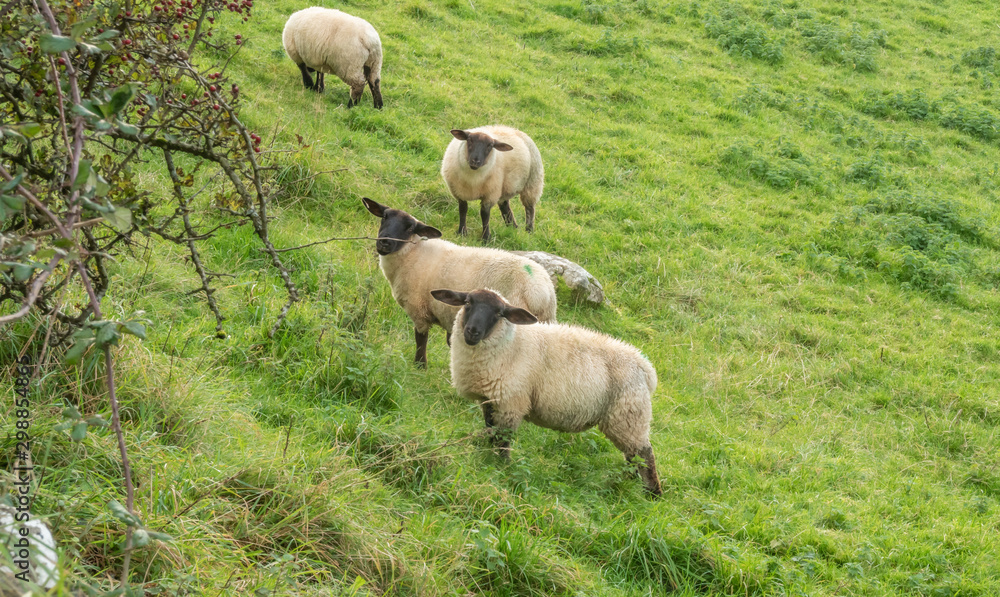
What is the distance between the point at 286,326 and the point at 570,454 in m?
2.30

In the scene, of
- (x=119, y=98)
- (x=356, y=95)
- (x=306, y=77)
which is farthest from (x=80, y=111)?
(x=306, y=77)

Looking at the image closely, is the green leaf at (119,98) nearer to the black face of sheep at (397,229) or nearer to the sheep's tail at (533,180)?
the black face of sheep at (397,229)

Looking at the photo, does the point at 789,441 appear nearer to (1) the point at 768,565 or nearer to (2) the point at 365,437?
(1) the point at 768,565

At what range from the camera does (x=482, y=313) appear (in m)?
5.30

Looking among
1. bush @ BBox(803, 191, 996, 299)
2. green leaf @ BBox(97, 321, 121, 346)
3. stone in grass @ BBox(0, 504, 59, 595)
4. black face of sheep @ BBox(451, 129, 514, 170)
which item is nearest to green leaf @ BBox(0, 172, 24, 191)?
green leaf @ BBox(97, 321, 121, 346)

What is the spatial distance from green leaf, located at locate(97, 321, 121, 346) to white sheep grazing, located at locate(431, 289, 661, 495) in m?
3.68

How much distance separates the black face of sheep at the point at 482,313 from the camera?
5.24m

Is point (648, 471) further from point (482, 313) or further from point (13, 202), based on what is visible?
point (13, 202)

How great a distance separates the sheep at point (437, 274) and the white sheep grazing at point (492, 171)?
6.98 ft

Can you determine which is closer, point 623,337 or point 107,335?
point 107,335

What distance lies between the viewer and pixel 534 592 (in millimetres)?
3631

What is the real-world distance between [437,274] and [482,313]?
1.40 metres

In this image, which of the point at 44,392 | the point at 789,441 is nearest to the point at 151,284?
the point at 44,392

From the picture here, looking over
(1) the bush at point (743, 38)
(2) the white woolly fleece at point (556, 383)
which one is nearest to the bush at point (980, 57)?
(1) the bush at point (743, 38)
